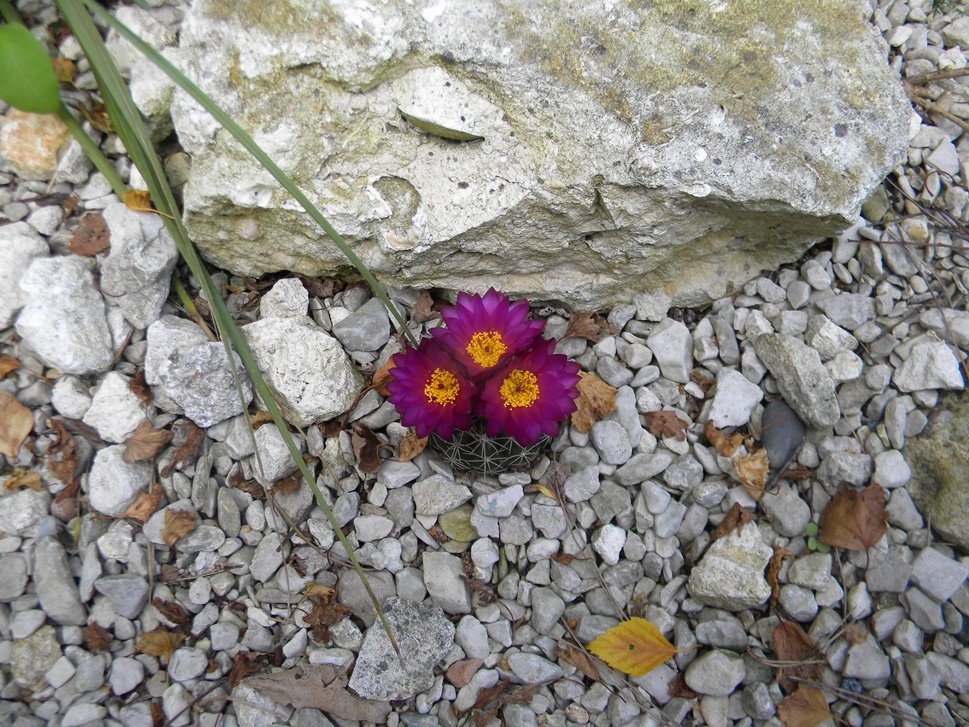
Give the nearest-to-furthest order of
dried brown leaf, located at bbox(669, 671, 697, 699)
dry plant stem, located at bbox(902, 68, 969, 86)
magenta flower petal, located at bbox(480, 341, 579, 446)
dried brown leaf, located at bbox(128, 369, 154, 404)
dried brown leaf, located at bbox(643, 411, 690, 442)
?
magenta flower petal, located at bbox(480, 341, 579, 446) → dried brown leaf, located at bbox(669, 671, 697, 699) → dried brown leaf, located at bbox(128, 369, 154, 404) → dried brown leaf, located at bbox(643, 411, 690, 442) → dry plant stem, located at bbox(902, 68, 969, 86)

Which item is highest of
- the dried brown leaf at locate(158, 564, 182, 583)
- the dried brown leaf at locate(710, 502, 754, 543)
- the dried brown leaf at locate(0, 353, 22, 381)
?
the dried brown leaf at locate(0, 353, 22, 381)

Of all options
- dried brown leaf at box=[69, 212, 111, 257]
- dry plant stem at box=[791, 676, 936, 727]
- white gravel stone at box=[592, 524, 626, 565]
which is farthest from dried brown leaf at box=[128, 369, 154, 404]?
dry plant stem at box=[791, 676, 936, 727]

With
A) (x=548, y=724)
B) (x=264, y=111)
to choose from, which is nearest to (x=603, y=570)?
(x=548, y=724)

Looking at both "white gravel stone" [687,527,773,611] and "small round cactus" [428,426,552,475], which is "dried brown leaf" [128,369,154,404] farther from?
"white gravel stone" [687,527,773,611]

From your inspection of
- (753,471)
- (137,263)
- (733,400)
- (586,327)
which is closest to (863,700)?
(753,471)

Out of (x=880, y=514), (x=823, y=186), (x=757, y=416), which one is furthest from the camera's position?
(x=757, y=416)

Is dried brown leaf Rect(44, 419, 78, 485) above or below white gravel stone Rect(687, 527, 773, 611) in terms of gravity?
above

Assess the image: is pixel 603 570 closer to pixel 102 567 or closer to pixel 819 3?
pixel 102 567
